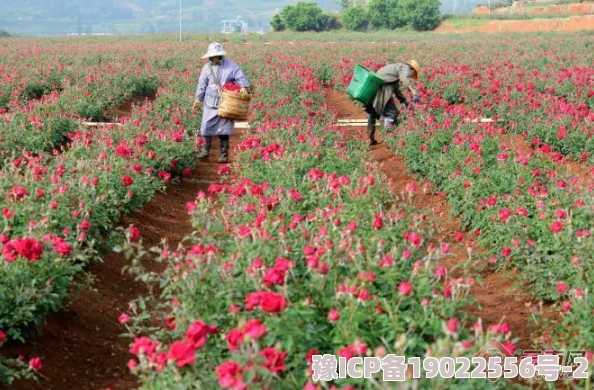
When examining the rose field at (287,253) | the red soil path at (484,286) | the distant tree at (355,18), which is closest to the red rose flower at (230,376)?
the rose field at (287,253)

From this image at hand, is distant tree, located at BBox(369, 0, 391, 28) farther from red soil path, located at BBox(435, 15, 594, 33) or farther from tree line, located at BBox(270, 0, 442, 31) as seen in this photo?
red soil path, located at BBox(435, 15, 594, 33)

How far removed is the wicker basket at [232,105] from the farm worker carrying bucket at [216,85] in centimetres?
10

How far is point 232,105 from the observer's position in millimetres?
9070

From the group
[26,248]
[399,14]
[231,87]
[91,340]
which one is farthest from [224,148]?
[399,14]

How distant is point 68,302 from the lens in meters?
4.92

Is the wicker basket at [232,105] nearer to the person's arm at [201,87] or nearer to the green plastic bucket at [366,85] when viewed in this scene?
the person's arm at [201,87]

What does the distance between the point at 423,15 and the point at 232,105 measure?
222 feet

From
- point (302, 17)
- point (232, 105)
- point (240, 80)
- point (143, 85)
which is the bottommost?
point (143, 85)

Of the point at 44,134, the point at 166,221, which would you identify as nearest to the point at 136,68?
the point at 44,134

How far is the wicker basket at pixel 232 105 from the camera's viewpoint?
904 centimetres

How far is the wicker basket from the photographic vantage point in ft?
29.7

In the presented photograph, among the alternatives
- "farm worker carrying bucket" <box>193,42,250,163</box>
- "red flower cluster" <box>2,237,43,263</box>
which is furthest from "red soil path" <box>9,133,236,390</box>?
"farm worker carrying bucket" <box>193,42,250,163</box>

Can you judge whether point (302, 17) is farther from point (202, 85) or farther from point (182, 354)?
point (182, 354)

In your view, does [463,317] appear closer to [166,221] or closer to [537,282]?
[537,282]
